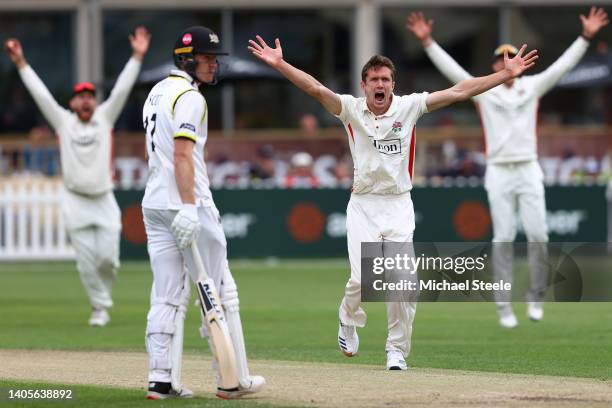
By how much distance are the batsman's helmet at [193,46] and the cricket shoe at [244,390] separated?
2.16 meters

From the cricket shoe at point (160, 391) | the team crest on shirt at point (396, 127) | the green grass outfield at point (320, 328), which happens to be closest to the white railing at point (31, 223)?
the green grass outfield at point (320, 328)

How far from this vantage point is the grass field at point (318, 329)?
39.9 feet

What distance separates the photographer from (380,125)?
36.7 ft

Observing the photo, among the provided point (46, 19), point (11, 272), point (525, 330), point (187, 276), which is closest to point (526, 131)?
point (525, 330)

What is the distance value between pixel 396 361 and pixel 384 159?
162cm

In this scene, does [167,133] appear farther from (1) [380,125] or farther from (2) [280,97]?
(2) [280,97]

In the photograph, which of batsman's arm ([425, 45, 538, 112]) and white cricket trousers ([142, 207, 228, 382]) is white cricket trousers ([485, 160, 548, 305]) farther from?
white cricket trousers ([142, 207, 228, 382])

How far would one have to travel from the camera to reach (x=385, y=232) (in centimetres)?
1122

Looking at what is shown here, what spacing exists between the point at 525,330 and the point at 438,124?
1859 cm

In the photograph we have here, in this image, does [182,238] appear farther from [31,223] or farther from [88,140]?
[31,223]

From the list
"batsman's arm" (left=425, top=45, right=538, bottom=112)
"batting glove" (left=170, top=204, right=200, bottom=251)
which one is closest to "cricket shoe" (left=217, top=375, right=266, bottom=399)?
"batting glove" (left=170, top=204, right=200, bottom=251)

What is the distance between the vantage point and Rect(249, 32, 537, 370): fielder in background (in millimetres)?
11141

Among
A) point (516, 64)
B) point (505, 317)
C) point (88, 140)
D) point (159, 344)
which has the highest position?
point (516, 64)

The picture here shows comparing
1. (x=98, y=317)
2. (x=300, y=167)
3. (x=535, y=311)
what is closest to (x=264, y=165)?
(x=300, y=167)
